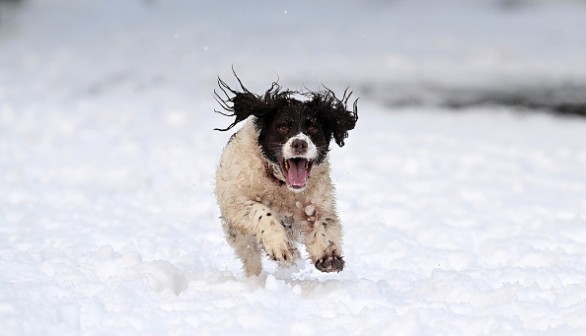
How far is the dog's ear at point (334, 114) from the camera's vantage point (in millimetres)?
6246

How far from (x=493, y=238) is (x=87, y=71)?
11634 mm

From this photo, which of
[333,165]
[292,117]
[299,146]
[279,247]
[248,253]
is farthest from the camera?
[333,165]

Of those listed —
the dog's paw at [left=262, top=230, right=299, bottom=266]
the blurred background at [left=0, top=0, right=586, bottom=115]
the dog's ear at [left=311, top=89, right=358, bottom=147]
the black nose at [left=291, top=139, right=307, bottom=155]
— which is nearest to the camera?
the dog's paw at [left=262, top=230, right=299, bottom=266]

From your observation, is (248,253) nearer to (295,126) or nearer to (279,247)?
(279,247)

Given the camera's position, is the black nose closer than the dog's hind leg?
Yes

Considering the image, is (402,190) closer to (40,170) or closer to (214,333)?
(40,170)

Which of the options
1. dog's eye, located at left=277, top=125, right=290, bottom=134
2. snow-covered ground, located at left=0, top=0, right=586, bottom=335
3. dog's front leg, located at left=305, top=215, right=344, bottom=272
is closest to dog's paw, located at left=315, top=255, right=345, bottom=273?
dog's front leg, located at left=305, top=215, right=344, bottom=272

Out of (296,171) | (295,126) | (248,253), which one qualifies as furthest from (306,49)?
(296,171)

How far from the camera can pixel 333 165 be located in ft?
36.7

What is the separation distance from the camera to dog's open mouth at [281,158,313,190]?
5762mm

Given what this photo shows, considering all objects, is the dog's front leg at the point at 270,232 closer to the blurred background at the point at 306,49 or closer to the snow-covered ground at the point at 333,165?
the snow-covered ground at the point at 333,165

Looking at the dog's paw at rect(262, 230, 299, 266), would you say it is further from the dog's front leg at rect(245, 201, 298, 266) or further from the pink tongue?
the pink tongue

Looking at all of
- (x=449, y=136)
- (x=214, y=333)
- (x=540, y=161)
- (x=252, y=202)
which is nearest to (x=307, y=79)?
(x=449, y=136)

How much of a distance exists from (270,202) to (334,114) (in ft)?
2.41
